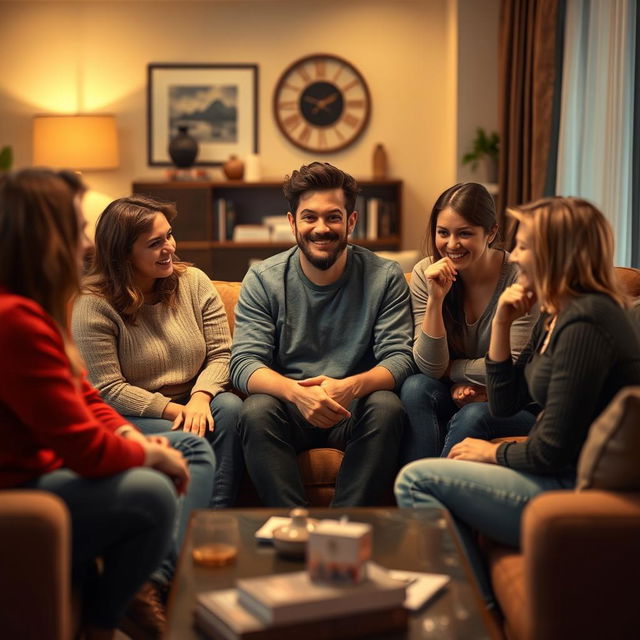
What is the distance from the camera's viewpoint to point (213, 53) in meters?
6.71

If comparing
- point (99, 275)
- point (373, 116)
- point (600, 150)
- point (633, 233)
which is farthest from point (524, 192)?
point (99, 275)

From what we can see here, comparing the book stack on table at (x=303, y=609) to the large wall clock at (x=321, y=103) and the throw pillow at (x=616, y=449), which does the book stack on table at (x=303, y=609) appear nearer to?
the throw pillow at (x=616, y=449)

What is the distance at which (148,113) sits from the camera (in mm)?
6742

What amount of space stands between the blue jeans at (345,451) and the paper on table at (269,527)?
1.82 feet

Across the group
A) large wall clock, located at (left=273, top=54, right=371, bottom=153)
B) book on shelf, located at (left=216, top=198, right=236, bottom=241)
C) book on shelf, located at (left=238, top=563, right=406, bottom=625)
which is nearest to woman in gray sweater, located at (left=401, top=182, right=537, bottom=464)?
book on shelf, located at (left=238, top=563, right=406, bottom=625)

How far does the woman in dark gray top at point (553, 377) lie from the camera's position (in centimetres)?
198

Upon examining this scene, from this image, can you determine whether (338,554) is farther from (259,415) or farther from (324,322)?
(324,322)

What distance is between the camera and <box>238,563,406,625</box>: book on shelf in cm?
155

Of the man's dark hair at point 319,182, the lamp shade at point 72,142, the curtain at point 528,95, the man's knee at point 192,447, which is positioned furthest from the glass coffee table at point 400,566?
the lamp shade at point 72,142

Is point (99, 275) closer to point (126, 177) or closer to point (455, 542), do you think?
point (455, 542)

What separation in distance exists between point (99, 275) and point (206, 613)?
4.88 ft

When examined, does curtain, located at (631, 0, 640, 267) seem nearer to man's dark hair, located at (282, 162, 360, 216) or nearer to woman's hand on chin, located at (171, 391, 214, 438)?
man's dark hair, located at (282, 162, 360, 216)

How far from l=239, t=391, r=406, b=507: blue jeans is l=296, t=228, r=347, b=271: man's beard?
17.0 inches

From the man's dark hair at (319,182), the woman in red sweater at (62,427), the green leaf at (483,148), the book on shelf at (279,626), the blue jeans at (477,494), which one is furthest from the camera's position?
the green leaf at (483,148)
